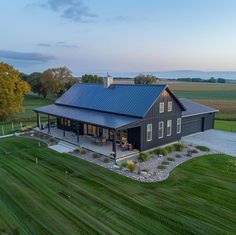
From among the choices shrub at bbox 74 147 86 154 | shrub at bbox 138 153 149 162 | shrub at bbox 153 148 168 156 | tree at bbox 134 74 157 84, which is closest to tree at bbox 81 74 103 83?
tree at bbox 134 74 157 84

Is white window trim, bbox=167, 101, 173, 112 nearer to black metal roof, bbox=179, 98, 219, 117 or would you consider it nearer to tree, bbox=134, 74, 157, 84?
black metal roof, bbox=179, 98, 219, 117

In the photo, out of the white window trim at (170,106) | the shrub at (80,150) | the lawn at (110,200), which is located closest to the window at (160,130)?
the white window trim at (170,106)

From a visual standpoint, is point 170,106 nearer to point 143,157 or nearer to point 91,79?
point 143,157

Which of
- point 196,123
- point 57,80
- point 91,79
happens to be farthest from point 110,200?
point 57,80

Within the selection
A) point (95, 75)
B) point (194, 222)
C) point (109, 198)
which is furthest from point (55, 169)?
point (95, 75)

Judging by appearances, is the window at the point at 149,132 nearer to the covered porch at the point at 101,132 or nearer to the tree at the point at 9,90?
the covered porch at the point at 101,132

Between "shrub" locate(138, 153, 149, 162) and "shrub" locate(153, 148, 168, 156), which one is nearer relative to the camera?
"shrub" locate(138, 153, 149, 162)
